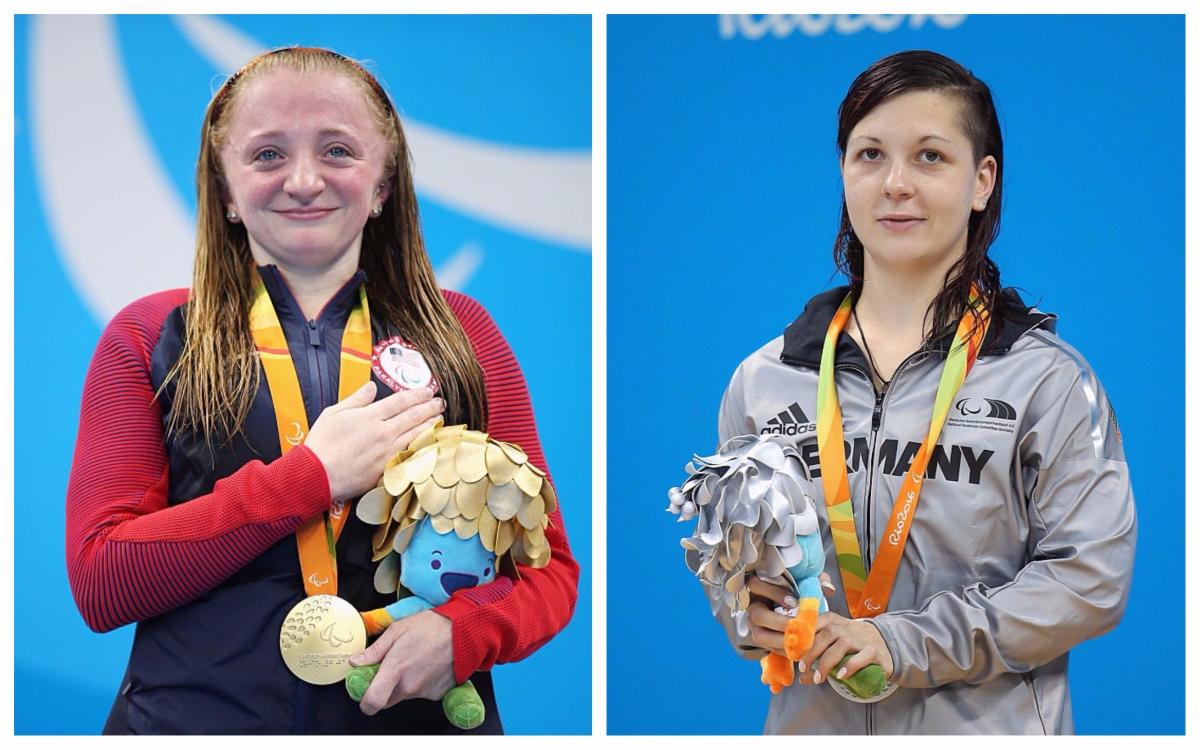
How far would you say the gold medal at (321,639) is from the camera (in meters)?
2.23

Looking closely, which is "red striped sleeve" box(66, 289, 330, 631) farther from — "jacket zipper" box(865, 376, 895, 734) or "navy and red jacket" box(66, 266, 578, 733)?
"jacket zipper" box(865, 376, 895, 734)

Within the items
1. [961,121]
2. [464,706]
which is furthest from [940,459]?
[464,706]

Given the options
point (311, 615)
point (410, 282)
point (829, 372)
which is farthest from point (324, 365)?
point (829, 372)

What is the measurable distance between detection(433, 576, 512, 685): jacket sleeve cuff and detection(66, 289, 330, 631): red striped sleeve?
0.88ft

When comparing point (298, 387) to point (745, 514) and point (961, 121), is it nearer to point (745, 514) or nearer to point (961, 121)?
point (745, 514)

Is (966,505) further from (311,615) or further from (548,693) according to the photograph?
(548,693)

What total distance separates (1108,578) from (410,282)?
1.28m

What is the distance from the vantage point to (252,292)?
2.49m

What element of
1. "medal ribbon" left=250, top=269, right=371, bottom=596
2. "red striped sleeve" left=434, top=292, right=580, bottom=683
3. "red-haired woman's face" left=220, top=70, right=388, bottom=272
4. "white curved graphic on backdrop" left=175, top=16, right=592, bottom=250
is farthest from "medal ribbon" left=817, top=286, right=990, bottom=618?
"white curved graphic on backdrop" left=175, top=16, right=592, bottom=250

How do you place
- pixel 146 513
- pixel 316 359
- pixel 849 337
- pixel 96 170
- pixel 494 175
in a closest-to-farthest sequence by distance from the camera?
pixel 146 513 < pixel 316 359 < pixel 849 337 < pixel 96 170 < pixel 494 175

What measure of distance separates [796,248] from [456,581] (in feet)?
6.00

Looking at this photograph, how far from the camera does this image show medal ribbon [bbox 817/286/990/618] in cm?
235

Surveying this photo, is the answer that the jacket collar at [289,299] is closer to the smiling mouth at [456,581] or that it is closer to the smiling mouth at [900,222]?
the smiling mouth at [456,581]

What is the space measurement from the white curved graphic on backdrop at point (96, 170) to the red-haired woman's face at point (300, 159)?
1.17m
